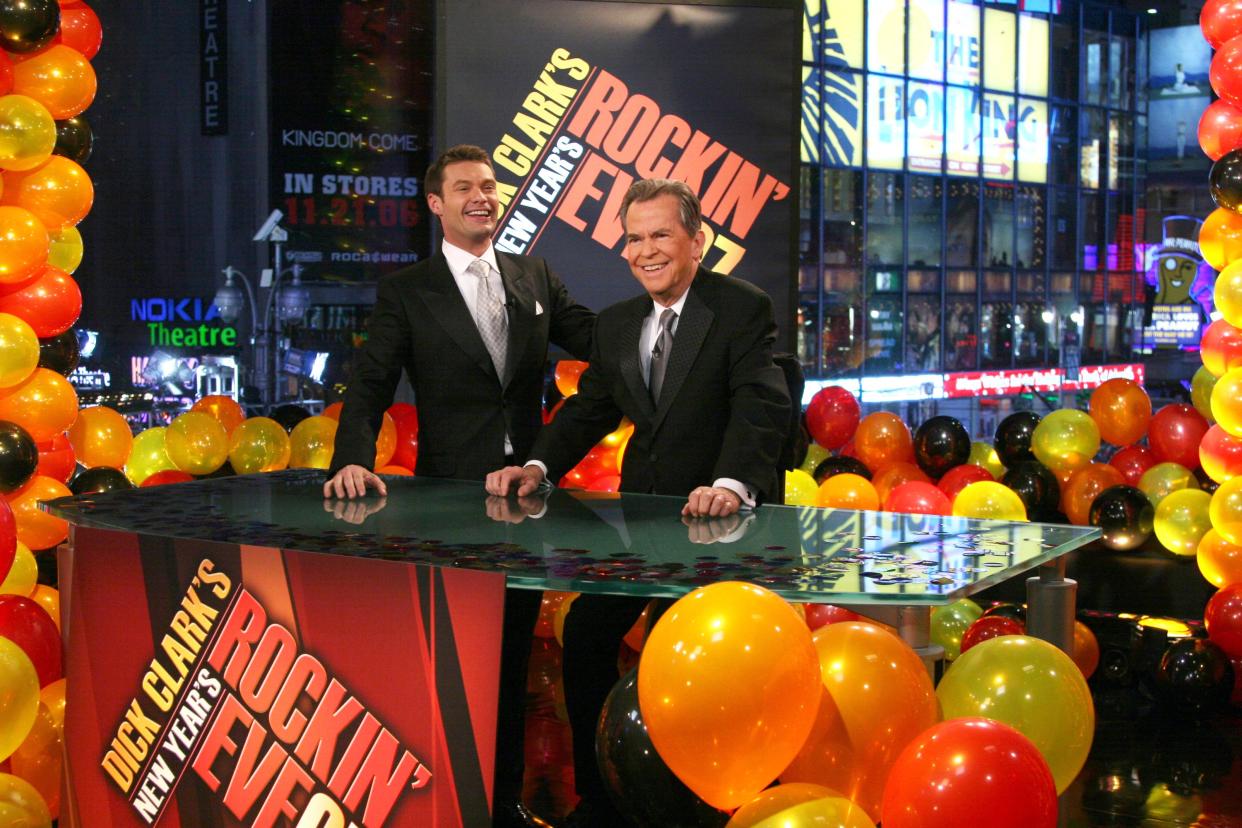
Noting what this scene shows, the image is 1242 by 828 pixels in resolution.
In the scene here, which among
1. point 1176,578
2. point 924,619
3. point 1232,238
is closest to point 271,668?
point 924,619

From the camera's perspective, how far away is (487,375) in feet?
10.8

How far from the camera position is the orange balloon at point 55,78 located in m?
3.75

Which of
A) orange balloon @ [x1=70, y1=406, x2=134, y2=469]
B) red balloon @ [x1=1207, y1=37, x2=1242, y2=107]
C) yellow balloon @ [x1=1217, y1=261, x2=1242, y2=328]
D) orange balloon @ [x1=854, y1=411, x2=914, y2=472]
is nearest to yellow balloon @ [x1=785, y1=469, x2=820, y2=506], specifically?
orange balloon @ [x1=854, y1=411, x2=914, y2=472]

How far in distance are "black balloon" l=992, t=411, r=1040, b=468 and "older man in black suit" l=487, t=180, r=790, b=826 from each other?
2858 mm

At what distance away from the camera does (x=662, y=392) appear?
9.39ft

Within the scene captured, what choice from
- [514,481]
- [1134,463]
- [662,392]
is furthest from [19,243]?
[1134,463]

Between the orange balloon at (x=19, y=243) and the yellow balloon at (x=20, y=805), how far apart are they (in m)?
1.54

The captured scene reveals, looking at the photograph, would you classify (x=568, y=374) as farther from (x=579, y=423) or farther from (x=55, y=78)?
(x=55, y=78)

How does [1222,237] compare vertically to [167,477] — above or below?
above

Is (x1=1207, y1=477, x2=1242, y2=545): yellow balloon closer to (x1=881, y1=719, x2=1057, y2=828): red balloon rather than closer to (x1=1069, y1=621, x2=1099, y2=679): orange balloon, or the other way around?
(x1=1069, y1=621, x2=1099, y2=679): orange balloon

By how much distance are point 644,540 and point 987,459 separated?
12.2 ft

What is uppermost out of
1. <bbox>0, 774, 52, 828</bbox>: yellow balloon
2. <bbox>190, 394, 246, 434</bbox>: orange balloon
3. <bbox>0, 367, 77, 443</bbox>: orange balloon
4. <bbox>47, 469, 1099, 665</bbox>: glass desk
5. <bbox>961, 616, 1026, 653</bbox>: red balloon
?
<bbox>0, 367, 77, 443</bbox>: orange balloon

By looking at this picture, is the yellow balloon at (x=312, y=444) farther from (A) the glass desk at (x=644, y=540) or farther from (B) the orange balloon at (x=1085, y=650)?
(B) the orange balloon at (x=1085, y=650)

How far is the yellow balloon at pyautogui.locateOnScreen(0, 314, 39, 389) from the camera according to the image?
3.62m
